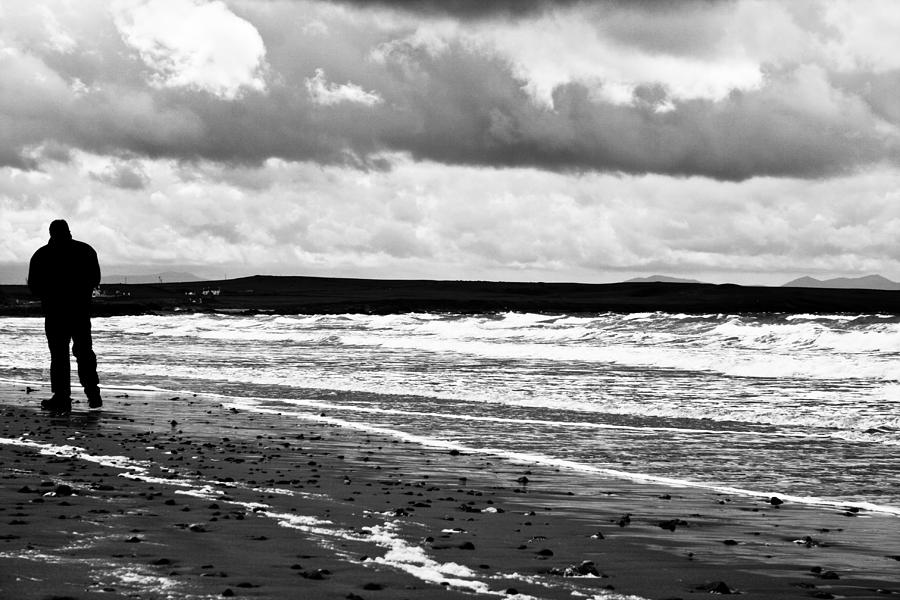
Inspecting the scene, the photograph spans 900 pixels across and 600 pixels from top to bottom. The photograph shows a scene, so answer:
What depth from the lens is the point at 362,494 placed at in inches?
Answer: 334

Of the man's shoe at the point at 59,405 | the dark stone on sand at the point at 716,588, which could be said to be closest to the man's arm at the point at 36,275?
the man's shoe at the point at 59,405

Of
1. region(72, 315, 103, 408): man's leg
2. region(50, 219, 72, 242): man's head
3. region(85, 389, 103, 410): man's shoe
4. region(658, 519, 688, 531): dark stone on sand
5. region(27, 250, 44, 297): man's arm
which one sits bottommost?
region(658, 519, 688, 531): dark stone on sand

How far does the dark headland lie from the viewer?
77.3m

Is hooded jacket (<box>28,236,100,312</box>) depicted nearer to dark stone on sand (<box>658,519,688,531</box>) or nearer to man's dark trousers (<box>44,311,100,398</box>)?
man's dark trousers (<box>44,311,100,398</box>)

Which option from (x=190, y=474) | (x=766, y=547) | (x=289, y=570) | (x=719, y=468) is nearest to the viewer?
(x=289, y=570)

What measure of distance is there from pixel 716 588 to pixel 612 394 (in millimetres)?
13775

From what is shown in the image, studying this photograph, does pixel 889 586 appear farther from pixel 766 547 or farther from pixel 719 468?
pixel 719 468

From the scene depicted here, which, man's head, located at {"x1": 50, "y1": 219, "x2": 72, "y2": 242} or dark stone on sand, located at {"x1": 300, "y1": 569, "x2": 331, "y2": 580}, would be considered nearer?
dark stone on sand, located at {"x1": 300, "y1": 569, "x2": 331, "y2": 580}

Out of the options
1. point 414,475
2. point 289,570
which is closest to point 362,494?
point 414,475

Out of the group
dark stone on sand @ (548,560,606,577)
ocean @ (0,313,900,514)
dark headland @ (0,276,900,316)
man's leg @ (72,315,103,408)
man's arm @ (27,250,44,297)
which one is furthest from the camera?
dark headland @ (0,276,900,316)

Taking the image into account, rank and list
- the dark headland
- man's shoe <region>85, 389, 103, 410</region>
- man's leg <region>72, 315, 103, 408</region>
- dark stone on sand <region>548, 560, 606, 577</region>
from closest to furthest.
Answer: dark stone on sand <region>548, 560, 606, 577</region> → man's leg <region>72, 315, 103, 408</region> → man's shoe <region>85, 389, 103, 410</region> → the dark headland

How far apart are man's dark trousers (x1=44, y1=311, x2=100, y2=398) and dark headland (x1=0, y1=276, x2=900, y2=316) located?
53.0 metres

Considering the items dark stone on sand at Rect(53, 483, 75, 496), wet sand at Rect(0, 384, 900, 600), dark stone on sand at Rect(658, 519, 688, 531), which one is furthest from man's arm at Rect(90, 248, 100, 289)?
dark stone on sand at Rect(658, 519, 688, 531)

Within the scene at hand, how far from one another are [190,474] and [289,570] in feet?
13.4
